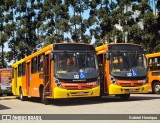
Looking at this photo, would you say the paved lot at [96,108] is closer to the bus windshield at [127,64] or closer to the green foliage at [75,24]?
the bus windshield at [127,64]

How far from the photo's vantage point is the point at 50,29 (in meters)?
39.1

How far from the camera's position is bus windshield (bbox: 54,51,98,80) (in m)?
17.0

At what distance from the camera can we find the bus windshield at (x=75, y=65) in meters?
17.0

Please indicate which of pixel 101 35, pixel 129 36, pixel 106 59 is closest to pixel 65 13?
pixel 101 35

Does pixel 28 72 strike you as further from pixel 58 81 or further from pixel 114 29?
pixel 114 29

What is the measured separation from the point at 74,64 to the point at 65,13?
22.1 m

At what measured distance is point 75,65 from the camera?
1727cm

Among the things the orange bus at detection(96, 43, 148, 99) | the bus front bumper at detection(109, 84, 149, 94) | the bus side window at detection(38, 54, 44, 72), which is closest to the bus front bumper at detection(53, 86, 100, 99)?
the bus front bumper at detection(109, 84, 149, 94)

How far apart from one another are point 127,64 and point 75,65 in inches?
101

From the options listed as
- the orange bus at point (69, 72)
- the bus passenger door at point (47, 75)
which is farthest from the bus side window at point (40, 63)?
the bus passenger door at point (47, 75)

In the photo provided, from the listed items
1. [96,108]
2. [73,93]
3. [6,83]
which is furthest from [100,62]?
[6,83]

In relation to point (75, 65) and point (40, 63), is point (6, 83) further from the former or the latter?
point (75, 65)

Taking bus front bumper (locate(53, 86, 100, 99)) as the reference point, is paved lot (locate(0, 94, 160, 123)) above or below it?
below

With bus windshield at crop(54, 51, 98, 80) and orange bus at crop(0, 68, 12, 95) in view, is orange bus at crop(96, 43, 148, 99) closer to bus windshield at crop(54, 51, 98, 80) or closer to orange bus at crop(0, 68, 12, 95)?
bus windshield at crop(54, 51, 98, 80)
